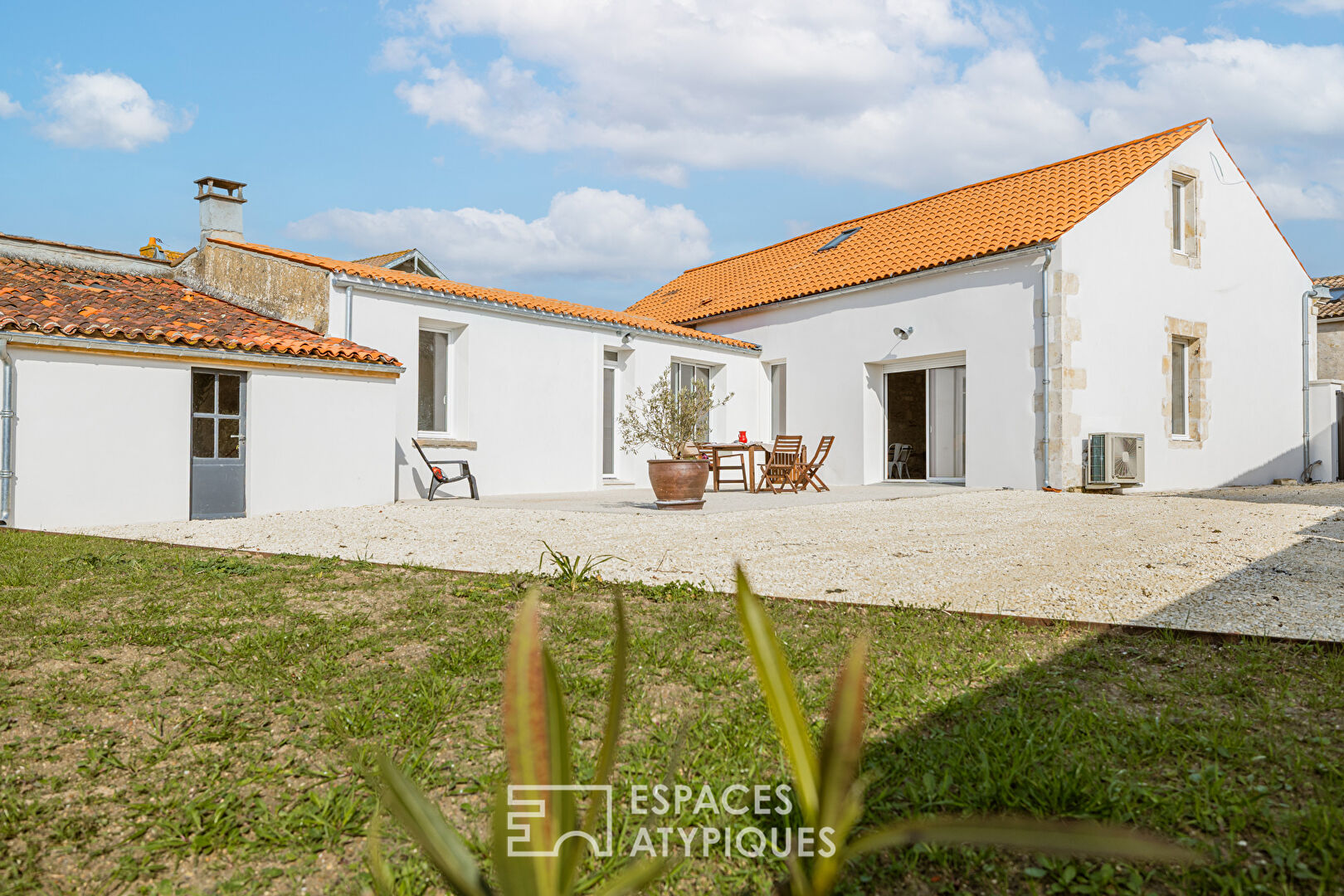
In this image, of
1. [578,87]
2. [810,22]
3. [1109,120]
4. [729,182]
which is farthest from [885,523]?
[1109,120]

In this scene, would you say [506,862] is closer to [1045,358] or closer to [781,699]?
[781,699]

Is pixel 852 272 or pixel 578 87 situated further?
pixel 852 272

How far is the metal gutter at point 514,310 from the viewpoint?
11.4 m

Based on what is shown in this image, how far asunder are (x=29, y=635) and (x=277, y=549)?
309 centimetres

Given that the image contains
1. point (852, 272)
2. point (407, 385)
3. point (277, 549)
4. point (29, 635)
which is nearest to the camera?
point (29, 635)

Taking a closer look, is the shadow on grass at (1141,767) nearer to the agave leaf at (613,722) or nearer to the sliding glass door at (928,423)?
Answer: the agave leaf at (613,722)

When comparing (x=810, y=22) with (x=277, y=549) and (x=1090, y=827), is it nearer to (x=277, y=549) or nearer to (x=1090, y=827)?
(x=277, y=549)

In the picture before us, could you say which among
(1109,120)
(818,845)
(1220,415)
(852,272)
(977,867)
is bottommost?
(977,867)

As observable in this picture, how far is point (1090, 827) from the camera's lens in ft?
2.75

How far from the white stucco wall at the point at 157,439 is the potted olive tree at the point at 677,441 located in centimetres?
359

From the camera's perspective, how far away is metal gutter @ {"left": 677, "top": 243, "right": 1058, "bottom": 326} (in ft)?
39.8

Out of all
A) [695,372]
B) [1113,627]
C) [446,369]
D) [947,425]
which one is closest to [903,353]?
[947,425]

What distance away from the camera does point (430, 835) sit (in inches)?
35.5

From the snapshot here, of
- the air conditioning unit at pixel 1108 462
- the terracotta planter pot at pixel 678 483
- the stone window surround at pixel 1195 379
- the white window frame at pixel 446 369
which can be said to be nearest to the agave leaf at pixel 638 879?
the terracotta planter pot at pixel 678 483
